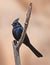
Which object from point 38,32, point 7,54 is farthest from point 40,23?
point 7,54

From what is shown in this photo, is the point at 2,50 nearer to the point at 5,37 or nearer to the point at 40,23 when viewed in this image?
the point at 5,37

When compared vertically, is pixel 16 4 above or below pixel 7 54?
above

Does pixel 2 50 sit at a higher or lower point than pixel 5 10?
lower

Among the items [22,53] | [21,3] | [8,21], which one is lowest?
[22,53]

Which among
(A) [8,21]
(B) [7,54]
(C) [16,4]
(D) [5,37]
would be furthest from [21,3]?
(B) [7,54]

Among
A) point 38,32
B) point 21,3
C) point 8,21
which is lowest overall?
point 38,32

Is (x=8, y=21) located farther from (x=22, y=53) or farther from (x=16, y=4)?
(x=22, y=53)
